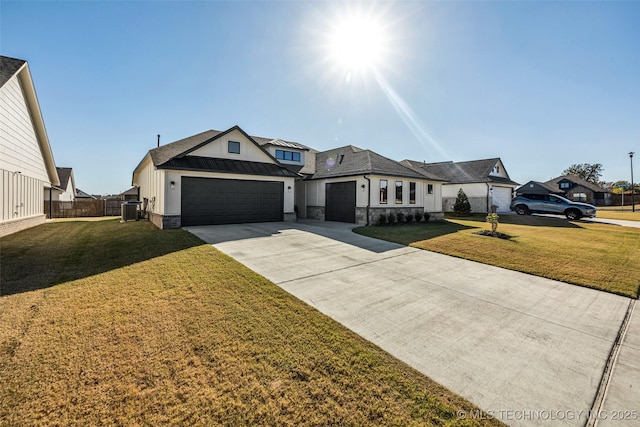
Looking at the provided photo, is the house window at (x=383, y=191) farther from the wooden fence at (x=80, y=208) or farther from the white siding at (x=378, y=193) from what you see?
the wooden fence at (x=80, y=208)

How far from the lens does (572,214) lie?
18547 mm

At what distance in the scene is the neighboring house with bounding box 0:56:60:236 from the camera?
388 inches

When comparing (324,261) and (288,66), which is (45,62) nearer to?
(288,66)

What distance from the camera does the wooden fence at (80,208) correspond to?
20388mm

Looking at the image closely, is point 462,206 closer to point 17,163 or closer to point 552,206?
point 552,206

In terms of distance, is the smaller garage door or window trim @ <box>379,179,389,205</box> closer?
window trim @ <box>379,179,389,205</box>

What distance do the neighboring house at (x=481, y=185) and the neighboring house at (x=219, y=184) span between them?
13.3 m

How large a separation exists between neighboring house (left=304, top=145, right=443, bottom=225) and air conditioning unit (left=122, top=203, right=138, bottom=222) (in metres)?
10.6

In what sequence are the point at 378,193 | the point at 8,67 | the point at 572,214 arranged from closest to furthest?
the point at 8,67, the point at 378,193, the point at 572,214

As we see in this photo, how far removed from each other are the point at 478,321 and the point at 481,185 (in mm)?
23416

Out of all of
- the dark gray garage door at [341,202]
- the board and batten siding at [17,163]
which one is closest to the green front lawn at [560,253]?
the dark gray garage door at [341,202]

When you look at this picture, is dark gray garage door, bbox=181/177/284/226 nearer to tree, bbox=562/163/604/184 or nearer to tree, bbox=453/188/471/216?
tree, bbox=453/188/471/216

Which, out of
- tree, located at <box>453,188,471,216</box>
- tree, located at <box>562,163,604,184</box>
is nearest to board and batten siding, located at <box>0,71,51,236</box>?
tree, located at <box>453,188,471,216</box>

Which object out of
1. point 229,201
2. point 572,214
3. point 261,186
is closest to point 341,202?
point 261,186
